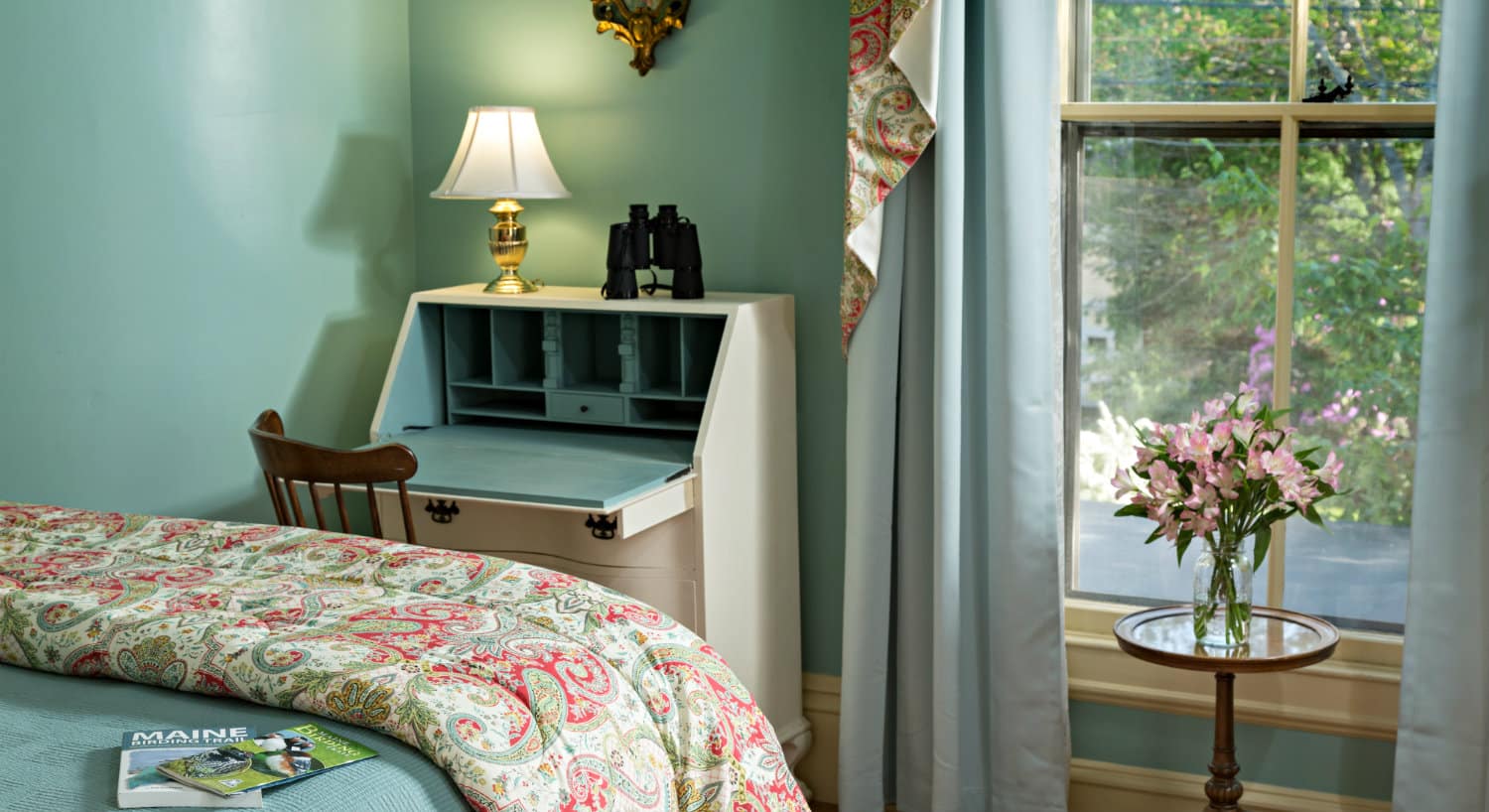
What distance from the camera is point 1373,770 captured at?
7.84ft

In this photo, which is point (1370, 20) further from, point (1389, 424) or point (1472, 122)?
point (1389, 424)

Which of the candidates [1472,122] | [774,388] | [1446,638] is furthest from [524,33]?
[1446,638]

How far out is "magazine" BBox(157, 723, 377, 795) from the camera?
1049mm

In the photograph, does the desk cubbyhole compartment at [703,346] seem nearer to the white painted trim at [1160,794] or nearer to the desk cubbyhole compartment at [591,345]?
the desk cubbyhole compartment at [591,345]

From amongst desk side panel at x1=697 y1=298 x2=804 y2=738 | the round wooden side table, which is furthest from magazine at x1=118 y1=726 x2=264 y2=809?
the round wooden side table

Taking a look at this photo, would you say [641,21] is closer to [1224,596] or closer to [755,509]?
[755,509]

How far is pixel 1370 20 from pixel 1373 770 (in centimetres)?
134

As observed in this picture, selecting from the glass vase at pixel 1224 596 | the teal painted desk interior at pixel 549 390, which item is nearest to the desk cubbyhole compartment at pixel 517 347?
the teal painted desk interior at pixel 549 390

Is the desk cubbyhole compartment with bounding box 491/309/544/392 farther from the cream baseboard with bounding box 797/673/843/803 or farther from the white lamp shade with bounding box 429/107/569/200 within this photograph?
the cream baseboard with bounding box 797/673/843/803

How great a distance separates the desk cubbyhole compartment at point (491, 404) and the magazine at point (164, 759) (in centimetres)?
160

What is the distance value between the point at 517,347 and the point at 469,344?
0.11 m

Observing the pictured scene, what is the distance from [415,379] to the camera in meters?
2.74

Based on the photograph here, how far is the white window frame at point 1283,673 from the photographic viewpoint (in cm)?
235

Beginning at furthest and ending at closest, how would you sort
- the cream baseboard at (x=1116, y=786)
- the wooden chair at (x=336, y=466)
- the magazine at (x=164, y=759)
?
the cream baseboard at (x=1116, y=786)
the wooden chair at (x=336, y=466)
the magazine at (x=164, y=759)
